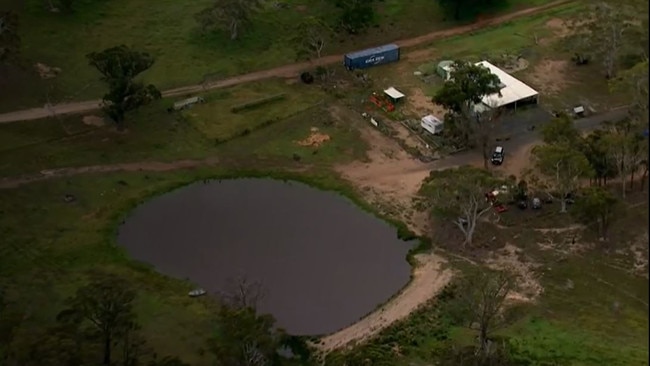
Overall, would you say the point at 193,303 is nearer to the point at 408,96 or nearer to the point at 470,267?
the point at 470,267

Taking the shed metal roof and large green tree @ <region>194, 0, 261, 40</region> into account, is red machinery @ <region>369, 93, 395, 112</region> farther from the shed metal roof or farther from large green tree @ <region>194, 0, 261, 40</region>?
large green tree @ <region>194, 0, 261, 40</region>

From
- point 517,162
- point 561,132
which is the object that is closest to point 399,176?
point 517,162

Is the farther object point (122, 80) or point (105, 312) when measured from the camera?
point (122, 80)

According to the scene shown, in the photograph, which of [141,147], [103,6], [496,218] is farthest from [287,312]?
[103,6]

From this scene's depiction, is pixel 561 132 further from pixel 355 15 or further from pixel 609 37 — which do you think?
pixel 355 15

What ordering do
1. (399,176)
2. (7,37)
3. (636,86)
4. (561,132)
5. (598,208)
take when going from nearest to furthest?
(598,208) → (636,86) → (561,132) → (399,176) → (7,37)

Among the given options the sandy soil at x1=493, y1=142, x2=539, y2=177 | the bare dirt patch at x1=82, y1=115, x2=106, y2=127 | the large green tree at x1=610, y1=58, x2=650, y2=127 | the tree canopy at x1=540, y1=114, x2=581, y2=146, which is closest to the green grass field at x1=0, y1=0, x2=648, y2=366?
the bare dirt patch at x1=82, y1=115, x2=106, y2=127

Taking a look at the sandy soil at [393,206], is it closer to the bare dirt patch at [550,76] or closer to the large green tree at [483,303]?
the large green tree at [483,303]

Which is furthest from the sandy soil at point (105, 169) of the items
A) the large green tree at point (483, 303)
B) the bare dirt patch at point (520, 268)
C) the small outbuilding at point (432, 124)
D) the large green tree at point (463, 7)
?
the large green tree at point (463, 7)
